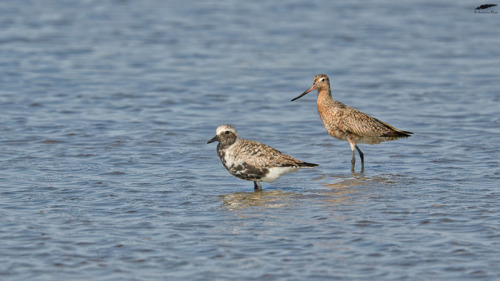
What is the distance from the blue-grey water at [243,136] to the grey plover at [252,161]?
33 cm

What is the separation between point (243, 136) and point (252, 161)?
4.39 m

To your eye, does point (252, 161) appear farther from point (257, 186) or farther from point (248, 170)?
point (257, 186)

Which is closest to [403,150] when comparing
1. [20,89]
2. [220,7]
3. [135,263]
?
[135,263]

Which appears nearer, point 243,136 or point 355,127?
point 355,127

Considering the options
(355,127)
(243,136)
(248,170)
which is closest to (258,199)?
(248,170)

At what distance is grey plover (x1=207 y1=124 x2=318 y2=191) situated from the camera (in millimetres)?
12789

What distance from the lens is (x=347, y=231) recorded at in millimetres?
10414

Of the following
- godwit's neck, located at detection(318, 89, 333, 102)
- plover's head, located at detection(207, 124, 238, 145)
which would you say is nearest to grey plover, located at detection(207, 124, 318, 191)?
plover's head, located at detection(207, 124, 238, 145)

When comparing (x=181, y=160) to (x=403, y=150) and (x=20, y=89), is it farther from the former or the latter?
(x=20, y=89)

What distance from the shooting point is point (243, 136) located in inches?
675

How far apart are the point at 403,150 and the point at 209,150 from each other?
12.0 feet

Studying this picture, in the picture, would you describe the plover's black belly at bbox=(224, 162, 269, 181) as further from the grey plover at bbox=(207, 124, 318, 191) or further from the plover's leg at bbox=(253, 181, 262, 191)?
the plover's leg at bbox=(253, 181, 262, 191)

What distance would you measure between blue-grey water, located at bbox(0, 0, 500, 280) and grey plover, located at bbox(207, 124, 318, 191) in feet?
1.08

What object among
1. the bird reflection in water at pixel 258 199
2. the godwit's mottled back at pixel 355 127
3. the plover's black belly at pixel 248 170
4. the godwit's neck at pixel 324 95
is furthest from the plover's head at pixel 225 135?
the godwit's neck at pixel 324 95
